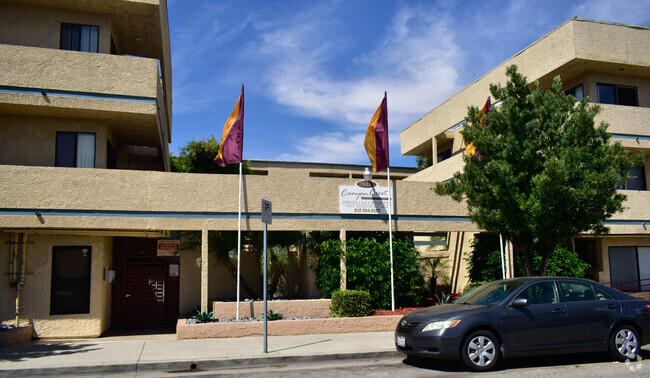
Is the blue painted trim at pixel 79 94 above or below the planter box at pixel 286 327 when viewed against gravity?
above

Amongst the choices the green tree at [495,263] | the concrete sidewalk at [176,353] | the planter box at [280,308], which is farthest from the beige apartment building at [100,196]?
the concrete sidewalk at [176,353]

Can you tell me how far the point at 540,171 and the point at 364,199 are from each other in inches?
194

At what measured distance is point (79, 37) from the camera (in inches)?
625

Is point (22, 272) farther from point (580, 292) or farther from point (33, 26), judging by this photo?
point (580, 292)

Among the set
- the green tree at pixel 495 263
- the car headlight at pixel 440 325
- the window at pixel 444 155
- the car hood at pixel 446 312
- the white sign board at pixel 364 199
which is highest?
the window at pixel 444 155

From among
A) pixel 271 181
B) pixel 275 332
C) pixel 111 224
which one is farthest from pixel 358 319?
pixel 111 224

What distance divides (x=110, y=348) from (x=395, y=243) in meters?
8.06

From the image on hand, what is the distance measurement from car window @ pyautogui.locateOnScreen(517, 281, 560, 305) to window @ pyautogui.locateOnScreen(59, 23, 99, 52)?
1338 cm

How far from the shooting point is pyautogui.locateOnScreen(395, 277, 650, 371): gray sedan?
8707 millimetres

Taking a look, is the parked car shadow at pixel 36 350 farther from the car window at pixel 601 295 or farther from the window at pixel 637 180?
the window at pixel 637 180

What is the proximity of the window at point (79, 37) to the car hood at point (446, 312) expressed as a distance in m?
12.2

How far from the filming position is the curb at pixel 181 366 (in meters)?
9.02

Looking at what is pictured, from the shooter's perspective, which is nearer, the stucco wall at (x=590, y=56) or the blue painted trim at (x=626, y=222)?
the stucco wall at (x=590, y=56)

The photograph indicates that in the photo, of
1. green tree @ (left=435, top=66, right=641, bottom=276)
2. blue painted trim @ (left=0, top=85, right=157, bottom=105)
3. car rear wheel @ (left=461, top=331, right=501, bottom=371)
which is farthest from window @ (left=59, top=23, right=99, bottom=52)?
car rear wheel @ (left=461, top=331, right=501, bottom=371)
